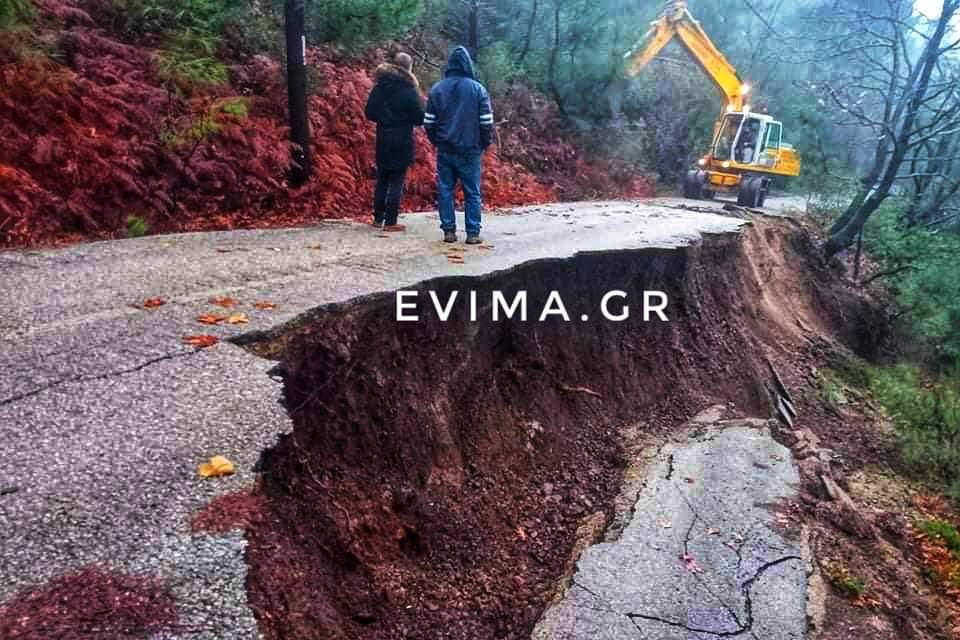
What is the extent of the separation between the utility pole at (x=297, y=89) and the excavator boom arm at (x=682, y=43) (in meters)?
12.6

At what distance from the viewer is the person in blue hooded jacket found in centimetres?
770

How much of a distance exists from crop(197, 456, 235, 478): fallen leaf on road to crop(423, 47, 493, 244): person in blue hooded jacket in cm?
517

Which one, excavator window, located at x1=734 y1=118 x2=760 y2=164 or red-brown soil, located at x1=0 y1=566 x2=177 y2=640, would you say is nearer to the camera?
red-brown soil, located at x1=0 y1=566 x2=177 y2=640

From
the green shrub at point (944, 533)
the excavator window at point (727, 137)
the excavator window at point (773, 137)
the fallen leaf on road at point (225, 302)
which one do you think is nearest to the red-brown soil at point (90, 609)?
the fallen leaf on road at point (225, 302)

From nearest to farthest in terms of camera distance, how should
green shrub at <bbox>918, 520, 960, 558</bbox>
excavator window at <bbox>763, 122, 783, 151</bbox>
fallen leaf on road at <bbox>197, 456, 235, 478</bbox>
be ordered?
fallen leaf on road at <bbox>197, 456, 235, 478</bbox> → green shrub at <bbox>918, 520, 960, 558</bbox> → excavator window at <bbox>763, 122, 783, 151</bbox>

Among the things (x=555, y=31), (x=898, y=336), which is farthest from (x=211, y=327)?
(x=555, y=31)

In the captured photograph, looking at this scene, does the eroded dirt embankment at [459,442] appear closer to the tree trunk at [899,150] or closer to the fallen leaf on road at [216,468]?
the fallen leaf on road at [216,468]

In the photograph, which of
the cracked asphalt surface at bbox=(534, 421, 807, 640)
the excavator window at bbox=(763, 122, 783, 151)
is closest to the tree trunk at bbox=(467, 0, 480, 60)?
the excavator window at bbox=(763, 122, 783, 151)

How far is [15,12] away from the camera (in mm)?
8242

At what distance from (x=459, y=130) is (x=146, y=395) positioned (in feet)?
17.0

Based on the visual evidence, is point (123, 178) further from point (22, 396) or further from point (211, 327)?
point (22, 396)

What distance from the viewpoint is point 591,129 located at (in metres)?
20.1

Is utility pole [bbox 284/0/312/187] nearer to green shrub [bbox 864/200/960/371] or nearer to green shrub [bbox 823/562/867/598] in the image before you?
green shrub [bbox 823/562/867/598]

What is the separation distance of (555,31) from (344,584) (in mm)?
18416
